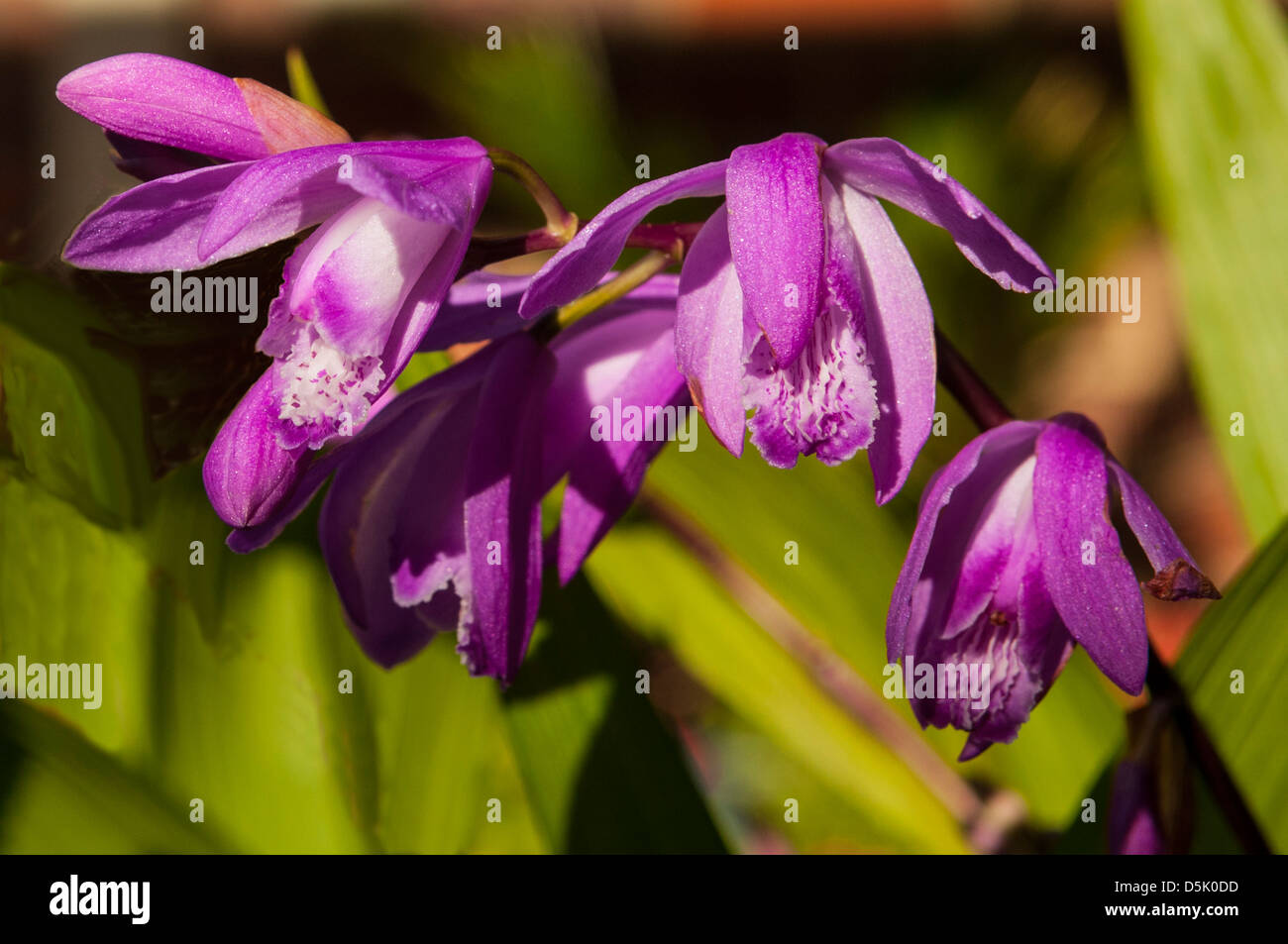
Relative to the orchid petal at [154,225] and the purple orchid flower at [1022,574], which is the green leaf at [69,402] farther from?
the purple orchid flower at [1022,574]

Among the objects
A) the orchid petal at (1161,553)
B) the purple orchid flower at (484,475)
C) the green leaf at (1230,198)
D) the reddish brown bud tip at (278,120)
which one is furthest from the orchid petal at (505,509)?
the green leaf at (1230,198)

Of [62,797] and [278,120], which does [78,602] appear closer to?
[62,797]

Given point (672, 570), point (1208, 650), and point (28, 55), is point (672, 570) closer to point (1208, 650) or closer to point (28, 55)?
point (1208, 650)

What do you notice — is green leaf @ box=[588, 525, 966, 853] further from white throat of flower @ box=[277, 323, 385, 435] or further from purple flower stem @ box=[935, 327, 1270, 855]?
white throat of flower @ box=[277, 323, 385, 435]

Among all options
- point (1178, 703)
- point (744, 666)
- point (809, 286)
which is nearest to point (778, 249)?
point (809, 286)

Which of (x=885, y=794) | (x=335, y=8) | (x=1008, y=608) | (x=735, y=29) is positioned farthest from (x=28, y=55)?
(x=1008, y=608)

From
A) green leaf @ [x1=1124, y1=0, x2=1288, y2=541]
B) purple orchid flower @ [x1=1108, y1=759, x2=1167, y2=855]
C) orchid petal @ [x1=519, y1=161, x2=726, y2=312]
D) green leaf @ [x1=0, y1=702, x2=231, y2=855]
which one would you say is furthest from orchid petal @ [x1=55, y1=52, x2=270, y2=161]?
green leaf @ [x1=1124, y1=0, x2=1288, y2=541]
